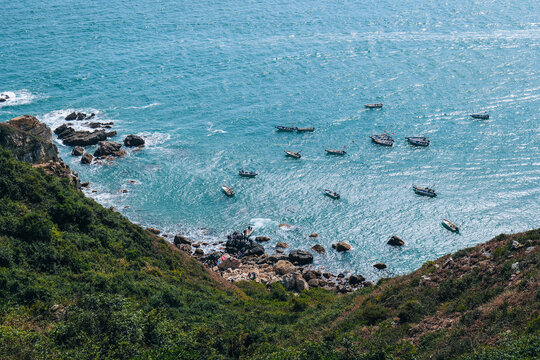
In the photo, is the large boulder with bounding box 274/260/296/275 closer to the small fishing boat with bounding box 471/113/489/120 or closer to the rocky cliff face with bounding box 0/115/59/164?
the rocky cliff face with bounding box 0/115/59/164

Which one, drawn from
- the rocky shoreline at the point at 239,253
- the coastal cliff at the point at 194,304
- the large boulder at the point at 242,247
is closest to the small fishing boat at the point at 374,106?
the rocky shoreline at the point at 239,253

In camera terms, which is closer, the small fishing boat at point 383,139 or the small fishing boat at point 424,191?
the small fishing boat at point 424,191

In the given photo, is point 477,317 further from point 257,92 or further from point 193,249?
point 257,92

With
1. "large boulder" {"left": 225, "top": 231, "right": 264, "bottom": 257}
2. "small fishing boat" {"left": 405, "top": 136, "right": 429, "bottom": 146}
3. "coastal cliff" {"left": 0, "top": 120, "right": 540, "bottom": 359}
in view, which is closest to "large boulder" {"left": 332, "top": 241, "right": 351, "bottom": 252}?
"large boulder" {"left": 225, "top": 231, "right": 264, "bottom": 257}

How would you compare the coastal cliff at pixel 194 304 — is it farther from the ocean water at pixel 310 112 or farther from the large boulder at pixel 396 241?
the ocean water at pixel 310 112

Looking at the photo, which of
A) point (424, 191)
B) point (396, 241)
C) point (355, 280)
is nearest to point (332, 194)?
point (396, 241)

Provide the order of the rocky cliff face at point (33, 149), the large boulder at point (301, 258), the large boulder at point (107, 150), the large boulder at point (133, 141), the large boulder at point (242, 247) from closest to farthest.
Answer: the rocky cliff face at point (33, 149) < the large boulder at point (301, 258) < the large boulder at point (242, 247) < the large boulder at point (107, 150) < the large boulder at point (133, 141)

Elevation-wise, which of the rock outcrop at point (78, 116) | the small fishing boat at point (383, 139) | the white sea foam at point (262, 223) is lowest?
the white sea foam at point (262, 223)

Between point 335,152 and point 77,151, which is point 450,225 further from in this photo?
point 77,151
